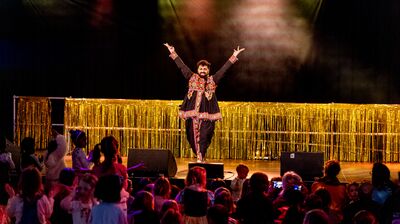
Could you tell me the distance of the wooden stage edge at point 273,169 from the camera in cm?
1351

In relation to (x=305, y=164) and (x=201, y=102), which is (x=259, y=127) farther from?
(x=305, y=164)

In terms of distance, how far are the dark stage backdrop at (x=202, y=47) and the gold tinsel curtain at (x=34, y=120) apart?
0.79 feet

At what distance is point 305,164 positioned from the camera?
40.3ft

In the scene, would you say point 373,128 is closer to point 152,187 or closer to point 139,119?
point 139,119

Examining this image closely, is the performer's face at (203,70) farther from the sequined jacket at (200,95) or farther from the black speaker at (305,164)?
the black speaker at (305,164)

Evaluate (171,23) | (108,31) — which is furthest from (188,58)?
(108,31)

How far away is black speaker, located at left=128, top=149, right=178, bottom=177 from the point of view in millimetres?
12273

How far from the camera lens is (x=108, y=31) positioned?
669 inches

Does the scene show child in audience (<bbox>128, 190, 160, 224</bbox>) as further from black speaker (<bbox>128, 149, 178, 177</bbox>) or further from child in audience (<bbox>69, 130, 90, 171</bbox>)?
black speaker (<bbox>128, 149, 178, 177</bbox>)

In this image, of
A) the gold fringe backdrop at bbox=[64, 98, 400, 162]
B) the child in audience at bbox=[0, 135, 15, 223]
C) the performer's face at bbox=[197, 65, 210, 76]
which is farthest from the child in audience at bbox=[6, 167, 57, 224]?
the gold fringe backdrop at bbox=[64, 98, 400, 162]

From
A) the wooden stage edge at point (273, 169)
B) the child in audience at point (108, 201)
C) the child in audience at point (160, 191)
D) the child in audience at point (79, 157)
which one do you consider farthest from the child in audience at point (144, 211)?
the wooden stage edge at point (273, 169)

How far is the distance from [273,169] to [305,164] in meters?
2.58

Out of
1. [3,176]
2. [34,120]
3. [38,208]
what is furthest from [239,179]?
[34,120]

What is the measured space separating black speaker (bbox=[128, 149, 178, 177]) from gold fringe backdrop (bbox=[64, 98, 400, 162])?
4411 millimetres
